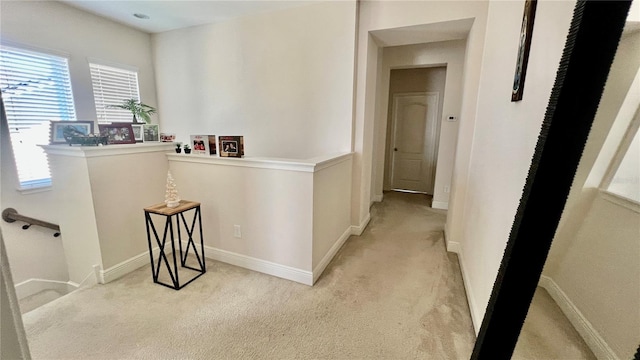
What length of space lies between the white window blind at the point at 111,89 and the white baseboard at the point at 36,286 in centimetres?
200

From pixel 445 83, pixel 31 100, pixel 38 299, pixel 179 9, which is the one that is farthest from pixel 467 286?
pixel 31 100

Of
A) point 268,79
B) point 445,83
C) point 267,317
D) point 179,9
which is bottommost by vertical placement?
point 267,317

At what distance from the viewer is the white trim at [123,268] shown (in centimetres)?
222

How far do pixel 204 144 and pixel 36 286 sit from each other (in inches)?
100

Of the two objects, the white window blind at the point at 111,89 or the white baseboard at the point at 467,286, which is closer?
the white baseboard at the point at 467,286

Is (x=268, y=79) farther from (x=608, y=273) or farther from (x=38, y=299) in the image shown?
(x=38, y=299)

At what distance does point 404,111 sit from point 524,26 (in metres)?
3.91

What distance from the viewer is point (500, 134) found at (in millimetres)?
1654

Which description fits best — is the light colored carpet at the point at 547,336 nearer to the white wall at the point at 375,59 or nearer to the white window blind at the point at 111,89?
the white wall at the point at 375,59

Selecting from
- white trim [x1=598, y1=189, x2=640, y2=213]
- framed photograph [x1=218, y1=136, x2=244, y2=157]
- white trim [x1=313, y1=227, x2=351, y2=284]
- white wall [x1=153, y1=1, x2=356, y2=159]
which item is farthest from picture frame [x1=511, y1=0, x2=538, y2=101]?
framed photograph [x1=218, y1=136, x2=244, y2=157]

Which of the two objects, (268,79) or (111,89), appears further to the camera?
(111,89)

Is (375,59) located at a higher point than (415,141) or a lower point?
higher

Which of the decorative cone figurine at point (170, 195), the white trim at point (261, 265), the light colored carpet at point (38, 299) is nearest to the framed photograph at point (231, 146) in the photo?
the decorative cone figurine at point (170, 195)

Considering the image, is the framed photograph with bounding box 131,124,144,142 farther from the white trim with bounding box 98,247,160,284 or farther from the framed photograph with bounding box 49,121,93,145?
the white trim with bounding box 98,247,160,284
